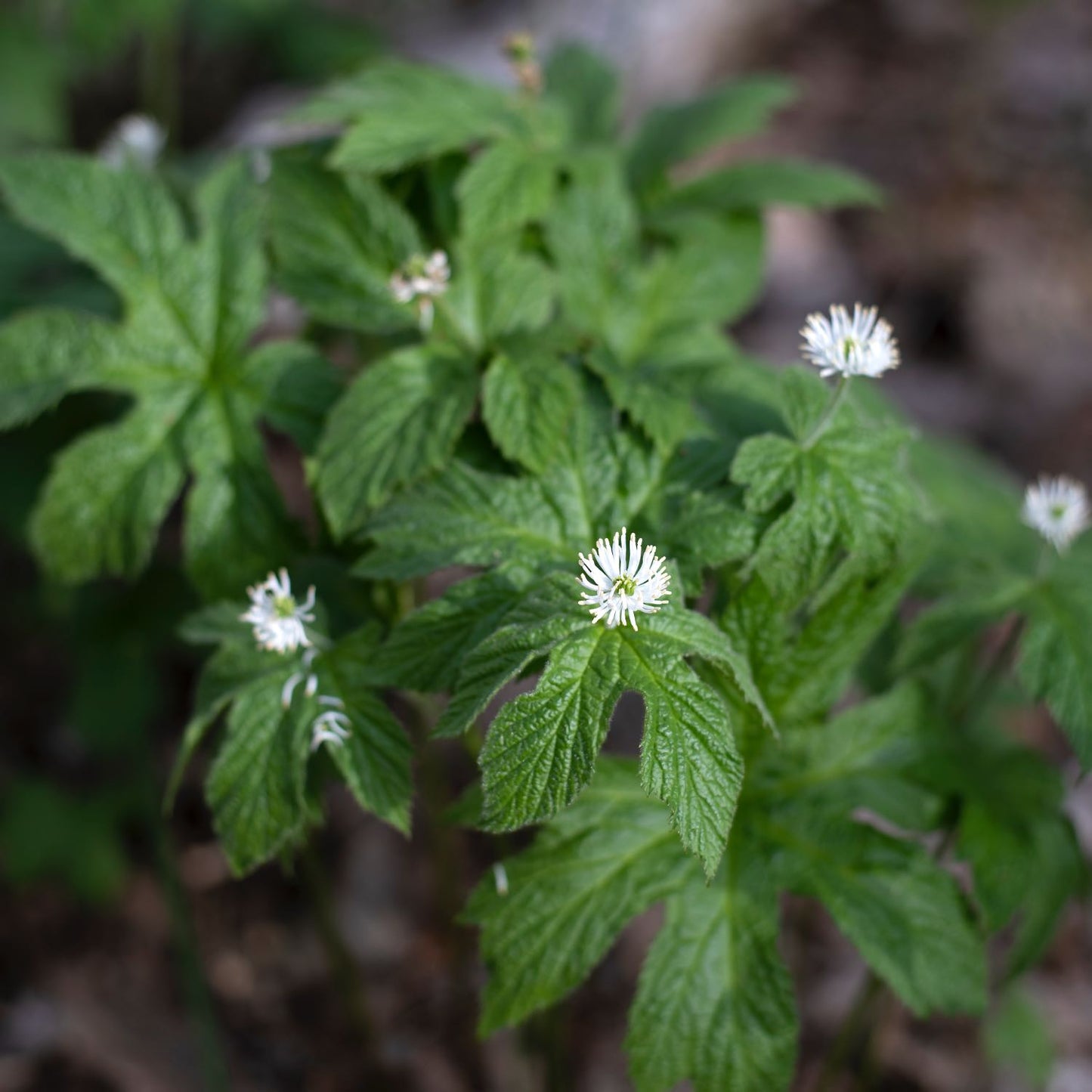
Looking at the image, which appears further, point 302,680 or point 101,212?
point 101,212

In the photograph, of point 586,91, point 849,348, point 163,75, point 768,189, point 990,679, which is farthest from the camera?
point 163,75

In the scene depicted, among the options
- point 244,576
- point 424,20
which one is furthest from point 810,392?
point 424,20

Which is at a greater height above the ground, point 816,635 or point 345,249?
point 345,249

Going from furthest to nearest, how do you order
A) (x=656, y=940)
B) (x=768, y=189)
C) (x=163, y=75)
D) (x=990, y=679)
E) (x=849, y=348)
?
(x=163, y=75)
(x=768, y=189)
(x=990, y=679)
(x=656, y=940)
(x=849, y=348)

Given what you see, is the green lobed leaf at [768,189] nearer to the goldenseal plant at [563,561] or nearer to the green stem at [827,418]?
the goldenseal plant at [563,561]

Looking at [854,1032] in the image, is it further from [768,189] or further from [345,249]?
[345,249]

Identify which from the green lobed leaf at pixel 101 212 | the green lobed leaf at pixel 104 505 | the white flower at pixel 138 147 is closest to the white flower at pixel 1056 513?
the green lobed leaf at pixel 104 505

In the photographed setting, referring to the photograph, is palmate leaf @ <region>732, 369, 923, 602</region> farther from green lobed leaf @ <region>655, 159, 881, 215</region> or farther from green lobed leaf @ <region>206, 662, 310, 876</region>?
green lobed leaf @ <region>655, 159, 881, 215</region>

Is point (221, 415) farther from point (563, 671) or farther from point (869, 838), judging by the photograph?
point (869, 838)

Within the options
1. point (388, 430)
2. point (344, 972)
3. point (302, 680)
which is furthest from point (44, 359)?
point (344, 972)
